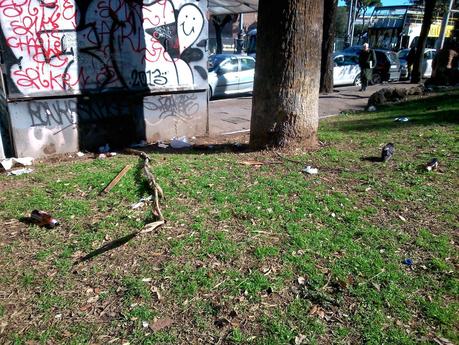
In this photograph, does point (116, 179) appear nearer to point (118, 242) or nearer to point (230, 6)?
point (118, 242)

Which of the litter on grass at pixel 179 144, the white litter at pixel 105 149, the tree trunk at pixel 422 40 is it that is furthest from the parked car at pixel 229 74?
the tree trunk at pixel 422 40

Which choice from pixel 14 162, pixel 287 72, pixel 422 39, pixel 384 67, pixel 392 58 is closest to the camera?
pixel 287 72

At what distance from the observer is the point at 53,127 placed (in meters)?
6.57

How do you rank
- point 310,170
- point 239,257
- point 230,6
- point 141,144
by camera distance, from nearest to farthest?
point 239,257 → point 310,170 → point 141,144 → point 230,6

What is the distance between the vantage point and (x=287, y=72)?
5.89 metres

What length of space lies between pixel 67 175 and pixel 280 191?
2869 mm

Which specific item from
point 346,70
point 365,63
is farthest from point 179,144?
point 346,70

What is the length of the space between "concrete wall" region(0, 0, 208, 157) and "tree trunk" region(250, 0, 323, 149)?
2.03 m

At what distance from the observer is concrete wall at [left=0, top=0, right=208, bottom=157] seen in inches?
241

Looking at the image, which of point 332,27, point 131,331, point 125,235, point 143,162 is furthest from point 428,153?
point 332,27

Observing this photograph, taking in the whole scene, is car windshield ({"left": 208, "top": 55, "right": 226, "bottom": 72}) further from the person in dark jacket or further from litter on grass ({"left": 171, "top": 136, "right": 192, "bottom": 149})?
litter on grass ({"left": 171, "top": 136, "right": 192, "bottom": 149})

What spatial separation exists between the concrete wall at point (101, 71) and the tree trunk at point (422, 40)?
14.3m

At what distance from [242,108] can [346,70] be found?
789 centimetres

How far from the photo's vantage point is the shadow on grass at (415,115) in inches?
325
